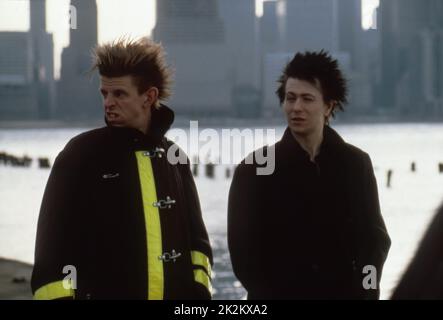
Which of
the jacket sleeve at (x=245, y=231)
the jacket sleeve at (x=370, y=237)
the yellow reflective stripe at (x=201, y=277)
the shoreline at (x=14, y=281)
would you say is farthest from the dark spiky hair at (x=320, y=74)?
the shoreline at (x=14, y=281)

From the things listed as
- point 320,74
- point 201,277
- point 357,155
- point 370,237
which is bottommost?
point 201,277

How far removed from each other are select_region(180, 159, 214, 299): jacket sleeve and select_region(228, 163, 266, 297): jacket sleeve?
0.68ft

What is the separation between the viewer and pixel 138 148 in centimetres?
429

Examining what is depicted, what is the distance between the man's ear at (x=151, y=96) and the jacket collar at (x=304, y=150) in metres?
0.85

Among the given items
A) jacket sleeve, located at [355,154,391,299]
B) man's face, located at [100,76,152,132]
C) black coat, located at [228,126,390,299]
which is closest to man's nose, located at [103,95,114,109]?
man's face, located at [100,76,152,132]

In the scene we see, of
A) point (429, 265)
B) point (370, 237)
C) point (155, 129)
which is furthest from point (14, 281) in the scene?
point (429, 265)

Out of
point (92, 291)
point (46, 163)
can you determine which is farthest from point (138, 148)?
point (46, 163)

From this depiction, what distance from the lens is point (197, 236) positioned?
14.9ft

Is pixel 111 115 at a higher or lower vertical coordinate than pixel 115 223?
higher

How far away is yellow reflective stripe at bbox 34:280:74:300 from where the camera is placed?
13.1ft

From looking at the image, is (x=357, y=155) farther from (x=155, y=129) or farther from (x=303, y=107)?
(x=155, y=129)

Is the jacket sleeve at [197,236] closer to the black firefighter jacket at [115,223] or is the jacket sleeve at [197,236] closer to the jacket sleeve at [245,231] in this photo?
the black firefighter jacket at [115,223]

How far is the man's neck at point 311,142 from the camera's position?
16.1 ft

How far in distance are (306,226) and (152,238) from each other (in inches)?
36.3
